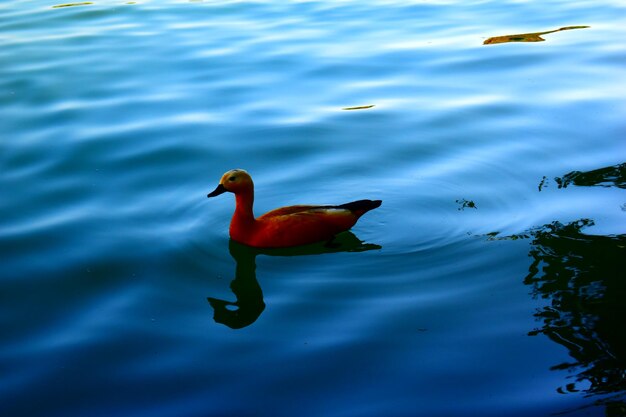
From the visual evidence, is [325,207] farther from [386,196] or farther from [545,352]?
Result: [545,352]

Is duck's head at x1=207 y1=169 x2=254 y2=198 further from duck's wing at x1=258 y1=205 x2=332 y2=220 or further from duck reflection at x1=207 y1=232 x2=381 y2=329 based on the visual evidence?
duck reflection at x1=207 y1=232 x2=381 y2=329

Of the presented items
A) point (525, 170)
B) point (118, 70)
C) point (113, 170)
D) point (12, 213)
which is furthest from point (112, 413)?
point (118, 70)

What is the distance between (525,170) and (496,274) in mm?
A: 1925

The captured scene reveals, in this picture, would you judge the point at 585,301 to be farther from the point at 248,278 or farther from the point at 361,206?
the point at 248,278

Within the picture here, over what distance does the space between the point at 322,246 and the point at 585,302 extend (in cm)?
204

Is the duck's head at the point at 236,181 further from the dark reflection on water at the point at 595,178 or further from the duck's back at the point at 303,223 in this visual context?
the dark reflection on water at the point at 595,178

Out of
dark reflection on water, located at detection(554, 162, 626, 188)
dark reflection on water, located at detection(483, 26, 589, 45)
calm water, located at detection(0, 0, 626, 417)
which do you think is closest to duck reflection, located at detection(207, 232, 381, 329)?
calm water, located at detection(0, 0, 626, 417)

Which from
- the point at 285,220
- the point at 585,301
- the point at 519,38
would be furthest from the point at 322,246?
the point at 519,38

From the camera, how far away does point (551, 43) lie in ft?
37.8

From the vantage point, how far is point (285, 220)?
675 cm

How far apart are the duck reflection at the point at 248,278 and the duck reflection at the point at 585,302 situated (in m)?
1.28

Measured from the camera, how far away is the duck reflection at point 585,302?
4930mm

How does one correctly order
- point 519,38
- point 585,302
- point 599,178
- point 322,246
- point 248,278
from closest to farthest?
point 585,302 < point 248,278 < point 322,246 < point 599,178 < point 519,38

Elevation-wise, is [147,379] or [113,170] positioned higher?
[113,170]
